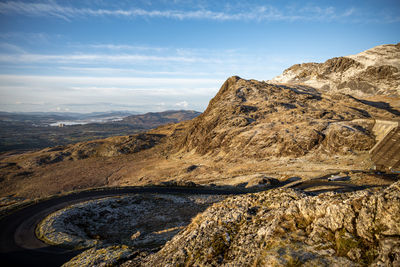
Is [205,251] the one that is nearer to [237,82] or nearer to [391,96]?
[237,82]

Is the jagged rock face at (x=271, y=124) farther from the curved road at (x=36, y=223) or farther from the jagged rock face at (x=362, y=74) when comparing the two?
the jagged rock face at (x=362, y=74)

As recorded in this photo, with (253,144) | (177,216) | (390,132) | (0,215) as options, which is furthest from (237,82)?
(0,215)

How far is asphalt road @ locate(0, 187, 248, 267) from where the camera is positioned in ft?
55.2

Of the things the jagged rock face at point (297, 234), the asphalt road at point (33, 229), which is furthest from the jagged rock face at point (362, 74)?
the jagged rock face at point (297, 234)

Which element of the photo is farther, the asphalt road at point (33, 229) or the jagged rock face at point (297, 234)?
the asphalt road at point (33, 229)

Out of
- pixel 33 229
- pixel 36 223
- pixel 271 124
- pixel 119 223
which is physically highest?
pixel 271 124

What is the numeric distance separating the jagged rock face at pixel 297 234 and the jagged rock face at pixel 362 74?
437ft

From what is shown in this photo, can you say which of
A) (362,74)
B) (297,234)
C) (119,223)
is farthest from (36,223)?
(362,74)

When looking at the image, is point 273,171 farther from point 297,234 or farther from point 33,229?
point 33,229

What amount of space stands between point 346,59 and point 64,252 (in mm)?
163829

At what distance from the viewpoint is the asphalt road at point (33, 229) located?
16.8 m

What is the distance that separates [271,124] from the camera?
6450 cm

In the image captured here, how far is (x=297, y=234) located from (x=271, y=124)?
6077 cm

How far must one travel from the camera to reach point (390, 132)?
143 feet
